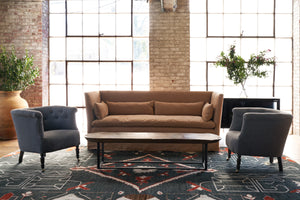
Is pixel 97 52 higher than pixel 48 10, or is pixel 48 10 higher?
pixel 48 10

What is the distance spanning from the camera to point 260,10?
6996 millimetres

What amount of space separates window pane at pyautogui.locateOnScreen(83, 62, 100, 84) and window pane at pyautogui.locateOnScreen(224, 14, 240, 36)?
128 inches

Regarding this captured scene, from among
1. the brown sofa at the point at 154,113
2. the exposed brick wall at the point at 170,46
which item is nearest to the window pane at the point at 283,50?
the exposed brick wall at the point at 170,46

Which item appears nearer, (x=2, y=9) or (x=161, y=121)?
(x=161, y=121)

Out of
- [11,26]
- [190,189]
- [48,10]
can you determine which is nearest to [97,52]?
[48,10]

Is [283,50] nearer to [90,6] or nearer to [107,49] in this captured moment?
[107,49]

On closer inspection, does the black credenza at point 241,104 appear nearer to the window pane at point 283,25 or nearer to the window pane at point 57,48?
the window pane at point 283,25

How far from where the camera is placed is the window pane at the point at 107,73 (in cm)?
714

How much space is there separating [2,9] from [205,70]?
16.2 ft

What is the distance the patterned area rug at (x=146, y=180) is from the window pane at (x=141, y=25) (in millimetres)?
3449

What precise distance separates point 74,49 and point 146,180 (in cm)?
455

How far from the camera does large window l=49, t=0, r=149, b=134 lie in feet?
23.2

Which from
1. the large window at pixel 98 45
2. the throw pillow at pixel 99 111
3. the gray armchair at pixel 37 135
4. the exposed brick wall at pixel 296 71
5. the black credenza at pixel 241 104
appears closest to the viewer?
the gray armchair at pixel 37 135

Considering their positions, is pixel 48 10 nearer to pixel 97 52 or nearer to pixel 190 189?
pixel 97 52
